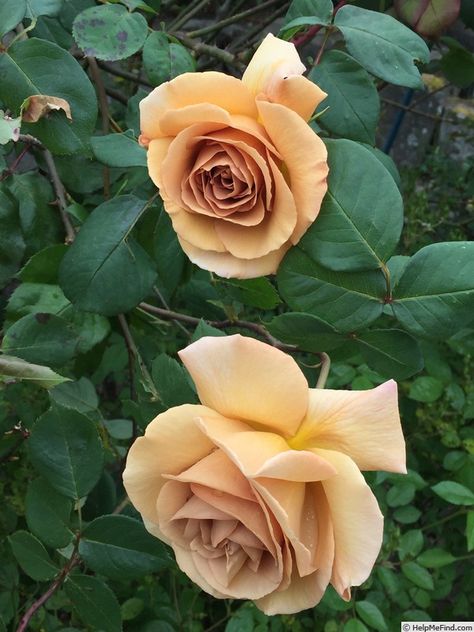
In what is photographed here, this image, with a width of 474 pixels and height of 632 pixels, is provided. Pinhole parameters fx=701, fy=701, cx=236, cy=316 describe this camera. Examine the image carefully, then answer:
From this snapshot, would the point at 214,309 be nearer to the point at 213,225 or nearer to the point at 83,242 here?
the point at 83,242

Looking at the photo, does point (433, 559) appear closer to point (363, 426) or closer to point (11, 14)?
point (363, 426)

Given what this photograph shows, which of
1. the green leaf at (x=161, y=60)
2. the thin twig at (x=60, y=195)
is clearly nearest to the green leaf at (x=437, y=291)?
the green leaf at (x=161, y=60)

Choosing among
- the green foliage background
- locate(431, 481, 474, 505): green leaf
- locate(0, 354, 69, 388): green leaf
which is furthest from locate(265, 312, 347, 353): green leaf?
locate(431, 481, 474, 505): green leaf

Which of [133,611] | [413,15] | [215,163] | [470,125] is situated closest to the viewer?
[215,163]

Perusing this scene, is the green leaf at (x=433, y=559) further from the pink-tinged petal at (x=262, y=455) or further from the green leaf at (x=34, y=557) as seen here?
the pink-tinged petal at (x=262, y=455)

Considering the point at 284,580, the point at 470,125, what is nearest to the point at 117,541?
the point at 284,580

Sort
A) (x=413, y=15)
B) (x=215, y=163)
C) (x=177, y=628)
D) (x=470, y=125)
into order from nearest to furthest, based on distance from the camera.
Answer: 1. (x=215, y=163)
2. (x=413, y=15)
3. (x=177, y=628)
4. (x=470, y=125)
